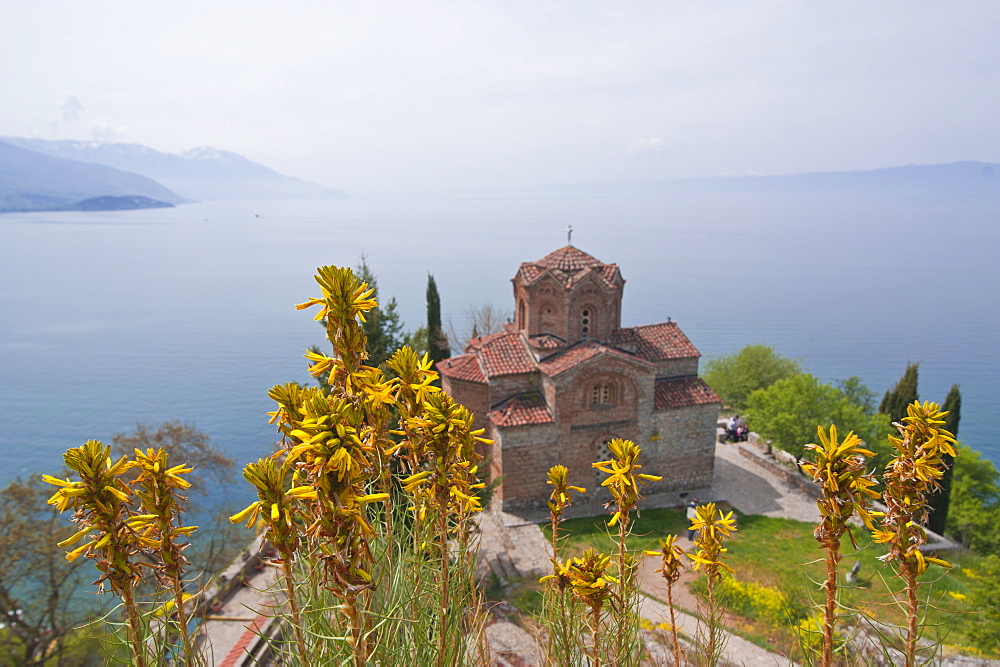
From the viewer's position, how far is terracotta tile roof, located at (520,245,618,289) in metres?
18.3

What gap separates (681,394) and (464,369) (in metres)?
7.16

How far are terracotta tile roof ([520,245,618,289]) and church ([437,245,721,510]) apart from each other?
37mm

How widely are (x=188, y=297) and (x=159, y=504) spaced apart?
85739 mm

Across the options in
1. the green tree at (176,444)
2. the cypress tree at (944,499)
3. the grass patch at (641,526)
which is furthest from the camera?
Result: the cypress tree at (944,499)

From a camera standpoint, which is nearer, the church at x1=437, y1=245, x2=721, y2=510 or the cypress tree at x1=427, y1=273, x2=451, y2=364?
the church at x1=437, y1=245, x2=721, y2=510

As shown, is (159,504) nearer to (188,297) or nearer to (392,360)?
(392,360)

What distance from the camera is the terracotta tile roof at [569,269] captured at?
18344 millimetres

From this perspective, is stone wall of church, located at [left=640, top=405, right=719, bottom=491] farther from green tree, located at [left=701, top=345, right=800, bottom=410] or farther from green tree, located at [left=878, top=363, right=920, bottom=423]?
green tree, located at [left=701, top=345, right=800, bottom=410]

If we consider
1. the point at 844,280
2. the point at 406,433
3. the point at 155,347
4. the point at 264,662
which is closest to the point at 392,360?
the point at 406,433

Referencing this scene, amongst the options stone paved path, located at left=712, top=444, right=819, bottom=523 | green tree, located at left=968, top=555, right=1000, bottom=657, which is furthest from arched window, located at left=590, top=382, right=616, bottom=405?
green tree, located at left=968, top=555, right=1000, bottom=657

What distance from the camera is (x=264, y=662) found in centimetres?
1138

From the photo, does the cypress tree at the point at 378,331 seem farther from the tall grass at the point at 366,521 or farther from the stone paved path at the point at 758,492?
the stone paved path at the point at 758,492

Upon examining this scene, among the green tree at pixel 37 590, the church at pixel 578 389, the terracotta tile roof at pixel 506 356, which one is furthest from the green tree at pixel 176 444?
the terracotta tile roof at pixel 506 356

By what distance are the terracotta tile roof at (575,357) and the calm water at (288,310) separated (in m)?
23.0
